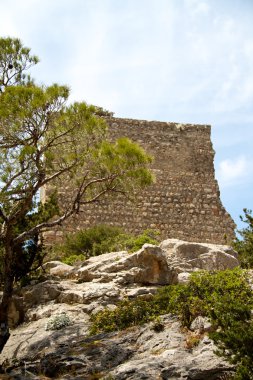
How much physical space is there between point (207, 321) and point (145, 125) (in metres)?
12.6

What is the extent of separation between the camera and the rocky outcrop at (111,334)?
755cm

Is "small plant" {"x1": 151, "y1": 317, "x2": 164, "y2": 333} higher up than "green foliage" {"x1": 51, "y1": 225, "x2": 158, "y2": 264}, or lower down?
lower down

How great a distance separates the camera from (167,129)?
20.2 metres

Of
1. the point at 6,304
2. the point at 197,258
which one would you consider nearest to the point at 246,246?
the point at 197,258

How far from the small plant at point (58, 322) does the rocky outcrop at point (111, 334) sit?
7 cm

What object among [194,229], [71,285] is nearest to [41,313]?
[71,285]

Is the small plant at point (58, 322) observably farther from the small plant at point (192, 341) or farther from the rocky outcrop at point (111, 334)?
the small plant at point (192, 341)

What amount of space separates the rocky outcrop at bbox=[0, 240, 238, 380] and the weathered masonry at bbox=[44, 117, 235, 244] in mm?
5508

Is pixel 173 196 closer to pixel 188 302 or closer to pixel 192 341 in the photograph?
pixel 188 302

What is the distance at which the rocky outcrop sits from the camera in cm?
755

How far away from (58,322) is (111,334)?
1.27 metres

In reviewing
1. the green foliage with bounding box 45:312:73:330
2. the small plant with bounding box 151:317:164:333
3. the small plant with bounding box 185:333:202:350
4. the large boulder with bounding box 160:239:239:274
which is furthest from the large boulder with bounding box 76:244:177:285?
the small plant with bounding box 185:333:202:350

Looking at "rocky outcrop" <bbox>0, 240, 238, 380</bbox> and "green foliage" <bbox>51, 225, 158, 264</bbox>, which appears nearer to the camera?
"rocky outcrop" <bbox>0, 240, 238, 380</bbox>

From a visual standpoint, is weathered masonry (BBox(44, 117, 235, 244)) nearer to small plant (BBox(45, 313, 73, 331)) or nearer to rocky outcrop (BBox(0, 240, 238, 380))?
rocky outcrop (BBox(0, 240, 238, 380))
